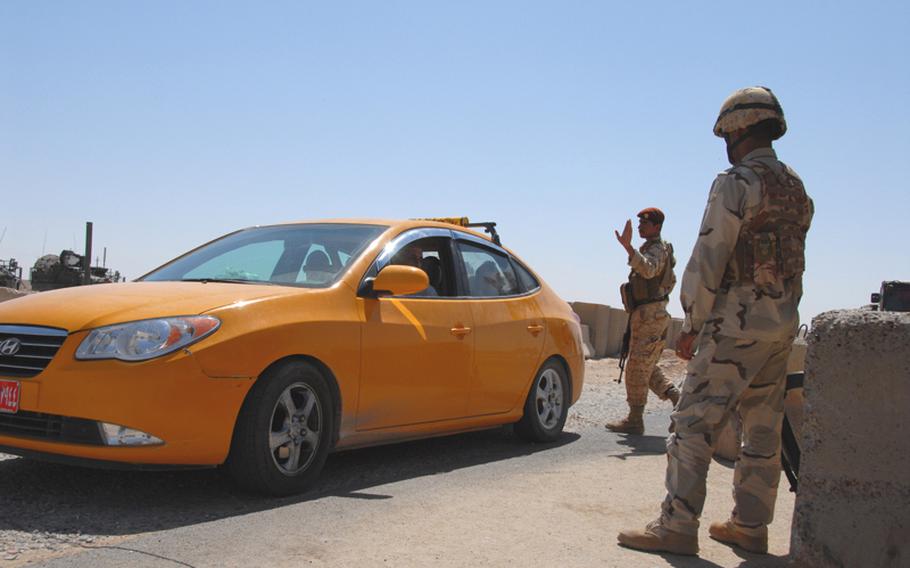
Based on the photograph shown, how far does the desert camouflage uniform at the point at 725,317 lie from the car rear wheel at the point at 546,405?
3.02 metres

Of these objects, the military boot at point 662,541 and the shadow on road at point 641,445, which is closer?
the military boot at point 662,541

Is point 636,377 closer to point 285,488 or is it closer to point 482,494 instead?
point 482,494

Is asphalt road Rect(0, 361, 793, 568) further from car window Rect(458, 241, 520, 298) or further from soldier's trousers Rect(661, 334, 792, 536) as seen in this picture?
car window Rect(458, 241, 520, 298)

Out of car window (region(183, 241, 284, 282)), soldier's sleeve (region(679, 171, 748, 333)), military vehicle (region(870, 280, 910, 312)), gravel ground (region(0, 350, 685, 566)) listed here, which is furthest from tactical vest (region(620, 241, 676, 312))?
military vehicle (region(870, 280, 910, 312))

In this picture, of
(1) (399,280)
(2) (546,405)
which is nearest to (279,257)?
(1) (399,280)

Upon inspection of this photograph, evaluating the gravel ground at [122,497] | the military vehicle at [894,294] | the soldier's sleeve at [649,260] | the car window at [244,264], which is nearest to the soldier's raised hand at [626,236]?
the soldier's sleeve at [649,260]

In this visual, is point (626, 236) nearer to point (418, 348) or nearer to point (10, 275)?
point (418, 348)

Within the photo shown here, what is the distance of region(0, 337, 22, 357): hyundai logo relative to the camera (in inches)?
181

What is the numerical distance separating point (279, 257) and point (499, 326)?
5.53 ft

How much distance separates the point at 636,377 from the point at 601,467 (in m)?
1.94

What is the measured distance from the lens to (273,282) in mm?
5562

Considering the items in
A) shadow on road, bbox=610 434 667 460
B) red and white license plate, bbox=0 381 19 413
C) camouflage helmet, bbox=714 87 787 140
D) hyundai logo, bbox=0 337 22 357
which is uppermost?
camouflage helmet, bbox=714 87 787 140

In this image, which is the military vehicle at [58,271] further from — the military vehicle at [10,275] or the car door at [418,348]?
the car door at [418,348]

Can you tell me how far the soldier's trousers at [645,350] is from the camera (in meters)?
8.11
